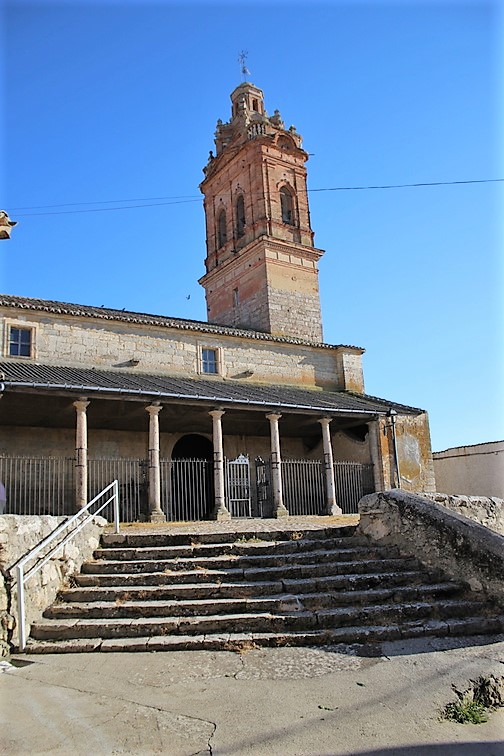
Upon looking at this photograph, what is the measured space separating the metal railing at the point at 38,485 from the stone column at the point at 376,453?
9266 mm

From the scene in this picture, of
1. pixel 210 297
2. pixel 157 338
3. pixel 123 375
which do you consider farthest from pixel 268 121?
pixel 123 375

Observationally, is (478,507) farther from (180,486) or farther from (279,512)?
(180,486)

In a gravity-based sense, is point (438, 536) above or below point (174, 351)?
below

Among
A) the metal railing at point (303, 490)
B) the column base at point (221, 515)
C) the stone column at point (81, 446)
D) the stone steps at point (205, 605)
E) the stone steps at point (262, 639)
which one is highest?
the stone column at point (81, 446)

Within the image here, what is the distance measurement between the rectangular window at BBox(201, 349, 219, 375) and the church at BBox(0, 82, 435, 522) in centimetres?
5

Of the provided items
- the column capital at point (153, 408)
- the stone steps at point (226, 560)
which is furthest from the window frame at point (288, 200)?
the stone steps at point (226, 560)

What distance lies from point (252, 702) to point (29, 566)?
3.21 m

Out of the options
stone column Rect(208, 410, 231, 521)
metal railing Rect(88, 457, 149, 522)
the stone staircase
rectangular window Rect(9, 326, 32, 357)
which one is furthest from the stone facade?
the stone staircase

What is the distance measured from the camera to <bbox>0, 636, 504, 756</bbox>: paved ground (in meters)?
4.00

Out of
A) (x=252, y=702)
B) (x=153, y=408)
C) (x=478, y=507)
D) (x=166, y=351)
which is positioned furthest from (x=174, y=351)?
(x=252, y=702)

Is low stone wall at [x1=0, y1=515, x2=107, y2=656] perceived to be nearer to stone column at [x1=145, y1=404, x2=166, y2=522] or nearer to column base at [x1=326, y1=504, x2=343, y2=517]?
stone column at [x1=145, y1=404, x2=166, y2=522]

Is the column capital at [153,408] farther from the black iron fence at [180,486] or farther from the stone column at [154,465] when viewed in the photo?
the black iron fence at [180,486]

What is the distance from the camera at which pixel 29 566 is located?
6703 mm

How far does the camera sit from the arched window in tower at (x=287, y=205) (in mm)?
27625
